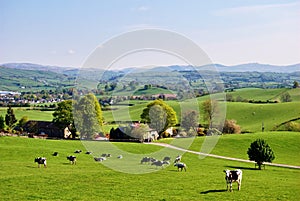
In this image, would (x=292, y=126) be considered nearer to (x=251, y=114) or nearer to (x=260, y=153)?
(x=251, y=114)

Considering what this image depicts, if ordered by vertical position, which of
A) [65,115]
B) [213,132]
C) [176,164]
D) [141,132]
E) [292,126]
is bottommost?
[213,132]

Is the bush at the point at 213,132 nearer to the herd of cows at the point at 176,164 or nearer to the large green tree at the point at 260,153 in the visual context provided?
the large green tree at the point at 260,153

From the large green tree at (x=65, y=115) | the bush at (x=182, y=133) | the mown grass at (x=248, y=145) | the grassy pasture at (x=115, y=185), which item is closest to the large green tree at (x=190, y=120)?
the bush at (x=182, y=133)

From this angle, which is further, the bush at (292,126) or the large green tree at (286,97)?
the large green tree at (286,97)

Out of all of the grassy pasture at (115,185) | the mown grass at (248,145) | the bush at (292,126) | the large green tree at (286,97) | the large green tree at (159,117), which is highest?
the large green tree at (286,97)

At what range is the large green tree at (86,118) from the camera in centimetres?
7088

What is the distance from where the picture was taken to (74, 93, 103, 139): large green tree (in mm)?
70875

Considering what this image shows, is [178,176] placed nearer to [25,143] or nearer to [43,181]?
[43,181]

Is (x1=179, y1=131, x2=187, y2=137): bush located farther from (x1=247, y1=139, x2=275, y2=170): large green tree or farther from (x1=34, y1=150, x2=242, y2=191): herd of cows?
(x1=247, y1=139, x2=275, y2=170): large green tree

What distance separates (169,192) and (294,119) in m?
87.2

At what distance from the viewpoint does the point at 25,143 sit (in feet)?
179

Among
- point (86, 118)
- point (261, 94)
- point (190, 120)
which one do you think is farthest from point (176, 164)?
point (261, 94)

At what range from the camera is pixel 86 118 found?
233 feet

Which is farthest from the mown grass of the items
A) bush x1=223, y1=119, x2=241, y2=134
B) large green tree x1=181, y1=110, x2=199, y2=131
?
bush x1=223, y1=119, x2=241, y2=134
